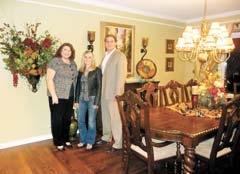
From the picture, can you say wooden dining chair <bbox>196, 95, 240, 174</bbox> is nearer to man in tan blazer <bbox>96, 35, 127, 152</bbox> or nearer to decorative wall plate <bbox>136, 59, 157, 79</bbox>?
man in tan blazer <bbox>96, 35, 127, 152</bbox>

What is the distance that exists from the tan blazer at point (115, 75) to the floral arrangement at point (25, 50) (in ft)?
2.97

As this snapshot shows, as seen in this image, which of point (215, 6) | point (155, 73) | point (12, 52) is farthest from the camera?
point (155, 73)

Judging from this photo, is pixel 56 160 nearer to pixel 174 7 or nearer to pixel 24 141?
pixel 24 141

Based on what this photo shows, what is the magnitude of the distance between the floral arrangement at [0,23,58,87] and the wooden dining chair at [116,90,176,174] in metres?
1.55

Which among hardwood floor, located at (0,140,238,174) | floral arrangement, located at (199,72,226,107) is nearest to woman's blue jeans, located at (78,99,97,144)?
hardwood floor, located at (0,140,238,174)

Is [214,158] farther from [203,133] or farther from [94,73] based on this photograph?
[94,73]

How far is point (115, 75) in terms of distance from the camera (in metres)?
3.03

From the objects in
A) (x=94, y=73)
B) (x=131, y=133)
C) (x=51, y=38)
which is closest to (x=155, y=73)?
(x=94, y=73)

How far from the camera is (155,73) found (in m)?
4.70

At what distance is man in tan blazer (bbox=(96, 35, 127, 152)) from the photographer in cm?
300

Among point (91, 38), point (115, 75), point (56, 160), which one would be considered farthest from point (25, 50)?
point (56, 160)

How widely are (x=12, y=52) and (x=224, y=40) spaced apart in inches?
107

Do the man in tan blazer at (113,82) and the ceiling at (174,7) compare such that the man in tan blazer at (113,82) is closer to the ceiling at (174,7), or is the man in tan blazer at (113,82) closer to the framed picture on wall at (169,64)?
the ceiling at (174,7)

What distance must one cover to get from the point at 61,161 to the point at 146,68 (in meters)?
2.59
